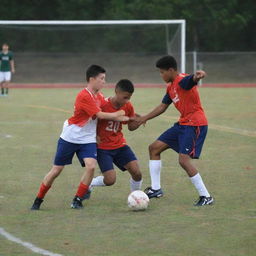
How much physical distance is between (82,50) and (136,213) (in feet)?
97.3

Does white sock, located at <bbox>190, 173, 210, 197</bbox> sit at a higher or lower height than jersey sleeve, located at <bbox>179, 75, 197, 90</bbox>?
lower

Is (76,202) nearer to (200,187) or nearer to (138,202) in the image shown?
(138,202)

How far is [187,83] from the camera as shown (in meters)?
7.88

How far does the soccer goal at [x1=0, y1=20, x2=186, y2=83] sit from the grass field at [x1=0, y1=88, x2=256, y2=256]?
2038 cm

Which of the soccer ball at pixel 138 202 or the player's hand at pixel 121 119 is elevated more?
the player's hand at pixel 121 119

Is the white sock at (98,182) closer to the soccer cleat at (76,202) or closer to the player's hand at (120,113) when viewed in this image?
the soccer cleat at (76,202)

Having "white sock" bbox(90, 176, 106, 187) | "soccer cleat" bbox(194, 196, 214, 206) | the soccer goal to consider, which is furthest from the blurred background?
"soccer cleat" bbox(194, 196, 214, 206)

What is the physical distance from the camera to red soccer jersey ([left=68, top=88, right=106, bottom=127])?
7.69 meters

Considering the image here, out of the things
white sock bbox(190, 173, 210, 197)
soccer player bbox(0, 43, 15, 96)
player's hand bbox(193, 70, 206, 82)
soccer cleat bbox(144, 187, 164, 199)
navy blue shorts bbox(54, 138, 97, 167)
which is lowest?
soccer player bbox(0, 43, 15, 96)

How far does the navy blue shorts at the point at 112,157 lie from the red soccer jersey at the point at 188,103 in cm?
71

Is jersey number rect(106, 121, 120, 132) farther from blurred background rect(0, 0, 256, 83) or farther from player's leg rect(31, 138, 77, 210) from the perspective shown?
blurred background rect(0, 0, 256, 83)

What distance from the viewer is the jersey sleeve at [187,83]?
25.7ft

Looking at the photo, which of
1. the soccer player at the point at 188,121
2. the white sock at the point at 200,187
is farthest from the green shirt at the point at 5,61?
the white sock at the point at 200,187

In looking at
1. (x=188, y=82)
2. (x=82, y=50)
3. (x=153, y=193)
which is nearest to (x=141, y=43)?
(x=82, y=50)
